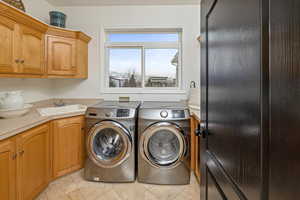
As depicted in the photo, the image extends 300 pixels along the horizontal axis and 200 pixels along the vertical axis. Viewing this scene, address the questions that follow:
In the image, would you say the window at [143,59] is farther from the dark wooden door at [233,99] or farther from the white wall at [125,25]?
the dark wooden door at [233,99]

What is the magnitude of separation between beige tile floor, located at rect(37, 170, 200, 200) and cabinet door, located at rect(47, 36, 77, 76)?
4.80 ft

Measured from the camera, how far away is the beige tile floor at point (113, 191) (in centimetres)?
200

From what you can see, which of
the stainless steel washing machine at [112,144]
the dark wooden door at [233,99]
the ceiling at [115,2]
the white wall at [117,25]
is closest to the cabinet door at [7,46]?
the stainless steel washing machine at [112,144]

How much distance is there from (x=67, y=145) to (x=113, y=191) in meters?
0.80

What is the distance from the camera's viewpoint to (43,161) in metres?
2.00

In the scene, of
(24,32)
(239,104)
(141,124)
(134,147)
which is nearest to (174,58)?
(141,124)

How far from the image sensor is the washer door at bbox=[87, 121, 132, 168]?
2180 millimetres

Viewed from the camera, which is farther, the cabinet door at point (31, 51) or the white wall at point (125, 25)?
the white wall at point (125, 25)

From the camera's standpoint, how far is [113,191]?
6.95ft

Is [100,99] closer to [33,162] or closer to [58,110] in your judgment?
[58,110]

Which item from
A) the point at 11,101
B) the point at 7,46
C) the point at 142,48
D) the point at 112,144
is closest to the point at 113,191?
the point at 112,144

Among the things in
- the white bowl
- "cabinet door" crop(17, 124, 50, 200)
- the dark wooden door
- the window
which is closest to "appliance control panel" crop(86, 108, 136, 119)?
"cabinet door" crop(17, 124, 50, 200)

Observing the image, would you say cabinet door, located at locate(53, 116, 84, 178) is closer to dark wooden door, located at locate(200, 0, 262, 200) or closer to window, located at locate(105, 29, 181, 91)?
window, located at locate(105, 29, 181, 91)

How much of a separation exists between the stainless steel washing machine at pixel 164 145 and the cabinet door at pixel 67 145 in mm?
815
